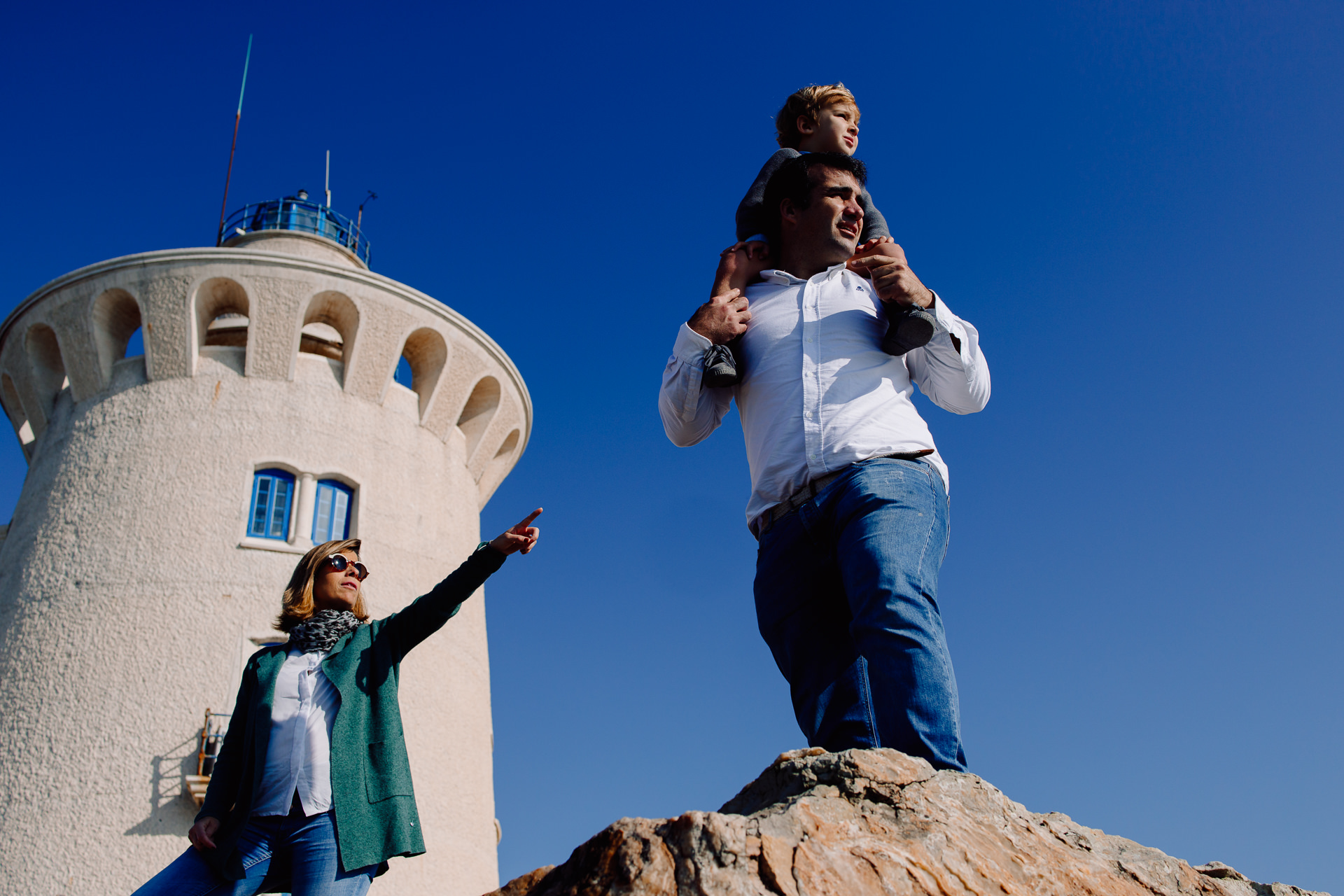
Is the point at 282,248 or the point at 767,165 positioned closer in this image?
the point at 767,165

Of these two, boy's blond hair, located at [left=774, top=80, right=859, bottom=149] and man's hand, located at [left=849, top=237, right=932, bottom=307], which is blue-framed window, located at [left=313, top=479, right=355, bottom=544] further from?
man's hand, located at [left=849, top=237, right=932, bottom=307]

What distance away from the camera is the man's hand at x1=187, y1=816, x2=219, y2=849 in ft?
10.1

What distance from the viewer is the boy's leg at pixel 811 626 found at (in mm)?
2830

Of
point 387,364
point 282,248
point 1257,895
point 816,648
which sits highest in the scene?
point 282,248

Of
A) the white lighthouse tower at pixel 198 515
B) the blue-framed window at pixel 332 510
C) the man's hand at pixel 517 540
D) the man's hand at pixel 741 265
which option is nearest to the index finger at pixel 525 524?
the man's hand at pixel 517 540

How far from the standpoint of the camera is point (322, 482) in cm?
1404

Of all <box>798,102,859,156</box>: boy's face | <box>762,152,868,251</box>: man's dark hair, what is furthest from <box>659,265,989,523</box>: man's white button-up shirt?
<box>798,102,859,156</box>: boy's face

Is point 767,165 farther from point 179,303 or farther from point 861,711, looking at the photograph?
point 179,303

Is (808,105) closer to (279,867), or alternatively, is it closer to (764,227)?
(764,227)

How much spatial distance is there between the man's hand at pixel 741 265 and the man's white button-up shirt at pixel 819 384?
0.09 metres

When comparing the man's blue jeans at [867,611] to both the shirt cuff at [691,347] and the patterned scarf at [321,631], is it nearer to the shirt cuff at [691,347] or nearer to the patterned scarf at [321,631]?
the shirt cuff at [691,347]

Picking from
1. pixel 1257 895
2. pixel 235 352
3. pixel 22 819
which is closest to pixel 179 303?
pixel 235 352

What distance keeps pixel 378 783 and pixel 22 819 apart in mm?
10449

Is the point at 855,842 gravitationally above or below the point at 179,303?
below
